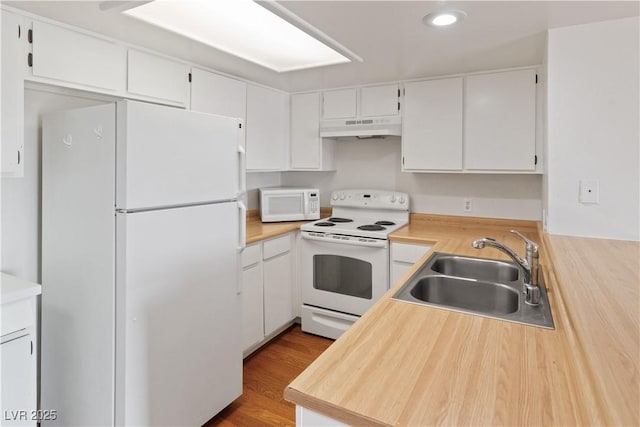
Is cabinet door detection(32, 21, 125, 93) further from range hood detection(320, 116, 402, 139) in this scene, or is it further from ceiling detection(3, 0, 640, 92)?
range hood detection(320, 116, 402, 139)

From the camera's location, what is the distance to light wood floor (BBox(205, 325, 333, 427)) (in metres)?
2.10

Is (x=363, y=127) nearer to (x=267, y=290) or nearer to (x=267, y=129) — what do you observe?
(x=267, y=129)

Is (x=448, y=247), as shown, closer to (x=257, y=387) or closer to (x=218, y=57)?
(x=257, y=387)

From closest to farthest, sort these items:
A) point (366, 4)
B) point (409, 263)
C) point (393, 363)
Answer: point (393, 363), point (366, 4), point (409, 263)

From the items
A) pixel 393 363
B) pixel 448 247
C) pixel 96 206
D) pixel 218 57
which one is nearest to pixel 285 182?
pixel 218 57

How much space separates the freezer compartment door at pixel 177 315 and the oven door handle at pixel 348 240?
3.19 feet

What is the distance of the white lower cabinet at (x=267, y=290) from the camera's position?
2641 mm

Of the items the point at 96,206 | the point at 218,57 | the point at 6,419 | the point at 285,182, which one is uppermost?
the point at 218,57

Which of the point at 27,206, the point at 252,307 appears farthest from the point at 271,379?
the point at 27,206

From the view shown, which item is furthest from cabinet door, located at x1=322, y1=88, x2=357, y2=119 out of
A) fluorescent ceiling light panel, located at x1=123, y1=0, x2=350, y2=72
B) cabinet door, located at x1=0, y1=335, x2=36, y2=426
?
cabinet door, located at x1=0, y1=335, x2=36, y2=426

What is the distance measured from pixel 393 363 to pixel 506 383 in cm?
26

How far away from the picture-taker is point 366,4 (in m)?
1.61

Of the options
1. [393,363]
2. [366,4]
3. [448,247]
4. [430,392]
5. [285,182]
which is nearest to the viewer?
[430,392]

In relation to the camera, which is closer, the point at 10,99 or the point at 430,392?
the point at 430,392
